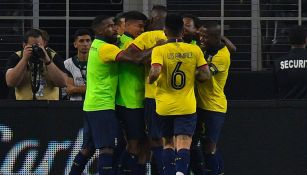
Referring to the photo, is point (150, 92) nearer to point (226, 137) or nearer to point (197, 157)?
point (197, 157)

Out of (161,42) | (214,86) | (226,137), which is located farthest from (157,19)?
(226,137)

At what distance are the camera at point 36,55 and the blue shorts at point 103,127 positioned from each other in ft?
3.86

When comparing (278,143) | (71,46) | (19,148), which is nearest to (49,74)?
(19,148)

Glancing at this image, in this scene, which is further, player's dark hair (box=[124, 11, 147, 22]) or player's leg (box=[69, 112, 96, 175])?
player's leg (box=[69, 112, 96, 175])

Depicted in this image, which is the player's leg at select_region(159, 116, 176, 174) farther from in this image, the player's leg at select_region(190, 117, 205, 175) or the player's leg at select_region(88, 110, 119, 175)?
the player's leg at select_region(190, 117, 205, 175)

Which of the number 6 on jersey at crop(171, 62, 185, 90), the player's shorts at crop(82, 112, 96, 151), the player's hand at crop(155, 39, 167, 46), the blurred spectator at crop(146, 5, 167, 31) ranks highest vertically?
the blurred spectator at crop(146, 5, 167, 31)

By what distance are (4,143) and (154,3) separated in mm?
3189

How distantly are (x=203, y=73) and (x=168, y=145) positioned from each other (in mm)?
914

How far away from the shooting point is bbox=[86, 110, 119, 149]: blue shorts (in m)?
10.8

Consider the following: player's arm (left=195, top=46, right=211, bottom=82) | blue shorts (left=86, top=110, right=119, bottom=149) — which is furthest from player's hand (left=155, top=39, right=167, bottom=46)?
blue shorts (left=86, top=110, right=119, bottom=149)

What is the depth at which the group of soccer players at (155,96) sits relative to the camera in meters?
10.6

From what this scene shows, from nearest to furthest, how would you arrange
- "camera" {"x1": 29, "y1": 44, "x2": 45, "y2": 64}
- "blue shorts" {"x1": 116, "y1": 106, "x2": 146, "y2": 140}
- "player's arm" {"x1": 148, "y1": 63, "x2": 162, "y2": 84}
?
"player's arm" {"x1": 148, "y1": 63, "x2": 162, "y2": 84} → "blue shorts" {"x1": 116, "y1": 106, "x2": 146, "y2": 140} → "camera" {"x1": 29, "y1": 44, "x2": 45, "y2": 64}

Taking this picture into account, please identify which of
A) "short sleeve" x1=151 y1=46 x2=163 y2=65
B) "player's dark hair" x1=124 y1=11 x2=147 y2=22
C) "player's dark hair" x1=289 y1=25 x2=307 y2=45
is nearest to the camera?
"short sleeve" x1=151 y1=46 x2=163 y2=65

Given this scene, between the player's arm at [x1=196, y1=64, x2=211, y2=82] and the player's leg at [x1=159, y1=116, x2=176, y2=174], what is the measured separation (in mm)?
552
